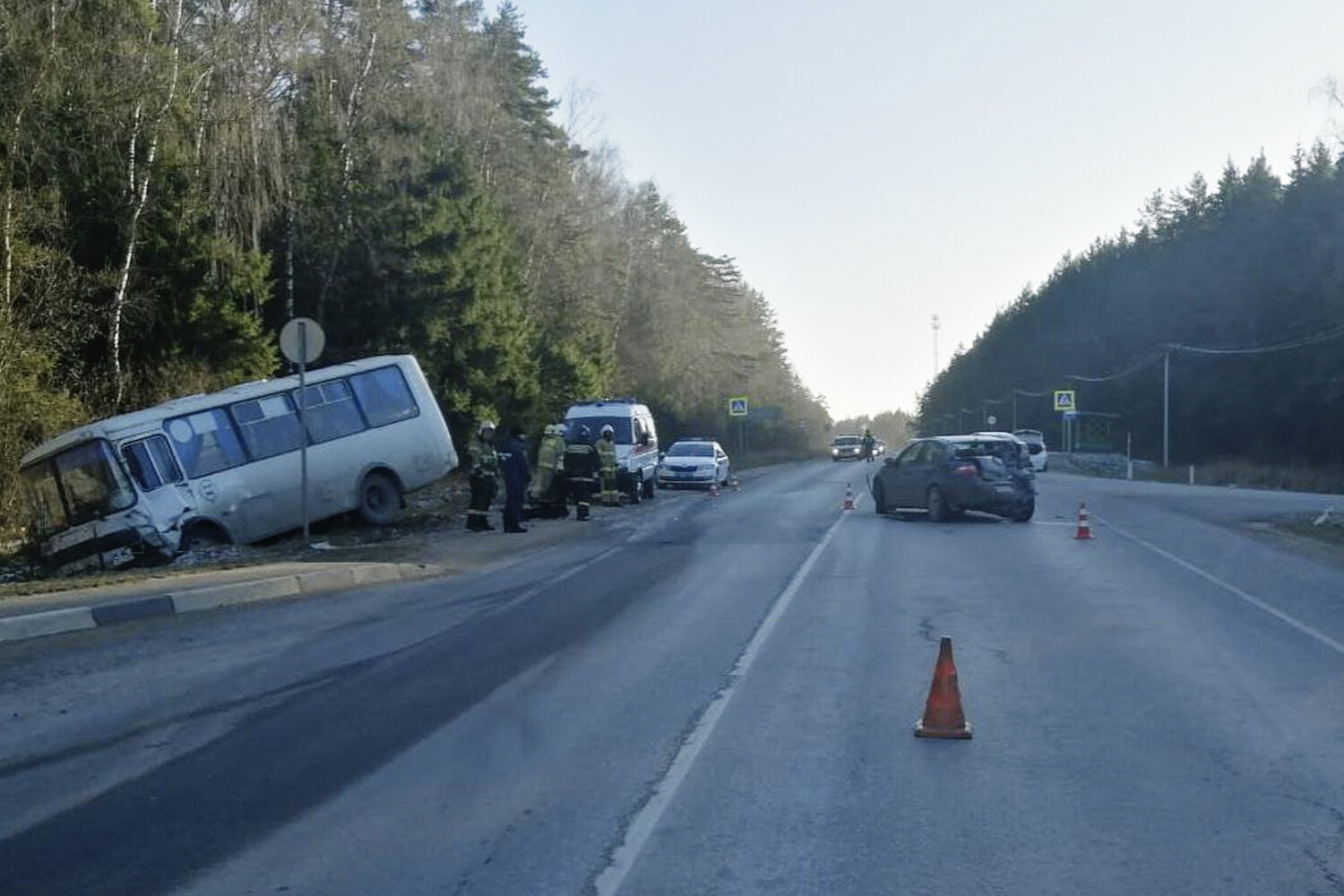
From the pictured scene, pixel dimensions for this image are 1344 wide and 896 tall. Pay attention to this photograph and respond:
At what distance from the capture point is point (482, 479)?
25.7m

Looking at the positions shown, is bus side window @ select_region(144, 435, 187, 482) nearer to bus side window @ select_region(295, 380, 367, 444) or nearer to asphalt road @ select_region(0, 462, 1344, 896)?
bus side window @ select_region(295, 380, 367, 444)

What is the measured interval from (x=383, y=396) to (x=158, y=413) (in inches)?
176

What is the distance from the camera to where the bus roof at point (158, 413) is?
22.2m

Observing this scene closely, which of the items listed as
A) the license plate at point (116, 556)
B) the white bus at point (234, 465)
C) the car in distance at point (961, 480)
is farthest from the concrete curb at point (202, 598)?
the car in distance at point (961, 480)

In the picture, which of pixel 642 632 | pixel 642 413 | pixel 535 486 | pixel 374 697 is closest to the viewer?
pixel 374 697

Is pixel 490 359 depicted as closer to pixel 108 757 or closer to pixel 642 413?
pixel 642 413

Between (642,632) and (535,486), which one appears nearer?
(642,632)

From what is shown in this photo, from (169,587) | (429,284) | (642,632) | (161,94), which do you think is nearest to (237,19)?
(161,94)

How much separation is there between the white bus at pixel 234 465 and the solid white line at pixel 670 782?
1181 centimetres

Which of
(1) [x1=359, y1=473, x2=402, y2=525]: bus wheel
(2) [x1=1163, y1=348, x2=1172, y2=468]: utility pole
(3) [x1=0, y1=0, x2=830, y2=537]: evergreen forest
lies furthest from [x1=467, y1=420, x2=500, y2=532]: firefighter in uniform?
(2) [x1=1163, y1=348, x2=1172, y2=468]: utility pole

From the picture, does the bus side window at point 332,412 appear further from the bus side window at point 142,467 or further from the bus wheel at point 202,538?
the bus side window at point 142,467

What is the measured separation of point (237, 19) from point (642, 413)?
510 inches

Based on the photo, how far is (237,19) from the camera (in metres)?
34.4

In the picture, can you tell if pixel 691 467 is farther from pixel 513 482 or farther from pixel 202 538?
pixel 202 538
